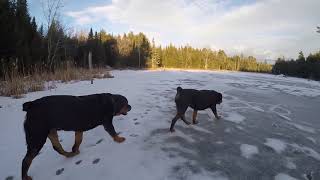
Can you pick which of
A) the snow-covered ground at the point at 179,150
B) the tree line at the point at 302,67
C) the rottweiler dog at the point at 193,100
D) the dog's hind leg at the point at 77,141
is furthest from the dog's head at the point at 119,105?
the tree line at the point at 302,67

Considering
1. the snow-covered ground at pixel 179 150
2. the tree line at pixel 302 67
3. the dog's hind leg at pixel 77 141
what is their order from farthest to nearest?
the tree line at pixel 302 67 < the dog's hind leg at pixel 77 141 < the snow-covered ground at pixel 179 150

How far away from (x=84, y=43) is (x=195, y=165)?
57.6 m

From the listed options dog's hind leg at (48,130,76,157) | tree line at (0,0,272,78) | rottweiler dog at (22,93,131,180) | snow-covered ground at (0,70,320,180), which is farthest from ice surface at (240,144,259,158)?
tree line at (0,0,272,78)

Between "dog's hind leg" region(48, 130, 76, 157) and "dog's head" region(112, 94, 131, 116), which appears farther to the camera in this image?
"dog's head" region(112, 94, 131, 116)

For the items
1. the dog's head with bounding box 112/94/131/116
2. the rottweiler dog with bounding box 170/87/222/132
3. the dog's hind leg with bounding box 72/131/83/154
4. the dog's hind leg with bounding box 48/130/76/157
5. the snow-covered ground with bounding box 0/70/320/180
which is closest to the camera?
the snow-covered ground with bounding box 0/70/320/180

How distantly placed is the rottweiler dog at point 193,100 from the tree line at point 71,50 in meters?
7.14

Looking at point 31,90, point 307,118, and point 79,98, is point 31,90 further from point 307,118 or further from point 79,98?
point 307,118

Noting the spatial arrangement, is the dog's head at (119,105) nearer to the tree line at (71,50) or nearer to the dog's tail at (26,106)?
the dog's tail at (26,106)

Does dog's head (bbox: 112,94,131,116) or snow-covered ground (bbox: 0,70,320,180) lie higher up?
dog's head (bbox: 112,94,131,116)

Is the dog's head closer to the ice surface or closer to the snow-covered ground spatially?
the snow-covered ground

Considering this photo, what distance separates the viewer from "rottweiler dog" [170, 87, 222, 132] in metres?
6.67

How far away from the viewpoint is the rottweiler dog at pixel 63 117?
4.68 metres

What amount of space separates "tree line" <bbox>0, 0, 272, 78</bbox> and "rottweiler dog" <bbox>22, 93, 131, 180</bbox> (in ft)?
23.5

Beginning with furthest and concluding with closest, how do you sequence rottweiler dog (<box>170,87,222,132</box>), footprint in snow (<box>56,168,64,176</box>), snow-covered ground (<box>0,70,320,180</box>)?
rottweiler dog (<box>170,87,222,132</box>) → footprint in snow (<box>56,168,64,176</box>) → snow-covered ground (<box>0,70,320,180</box>)
